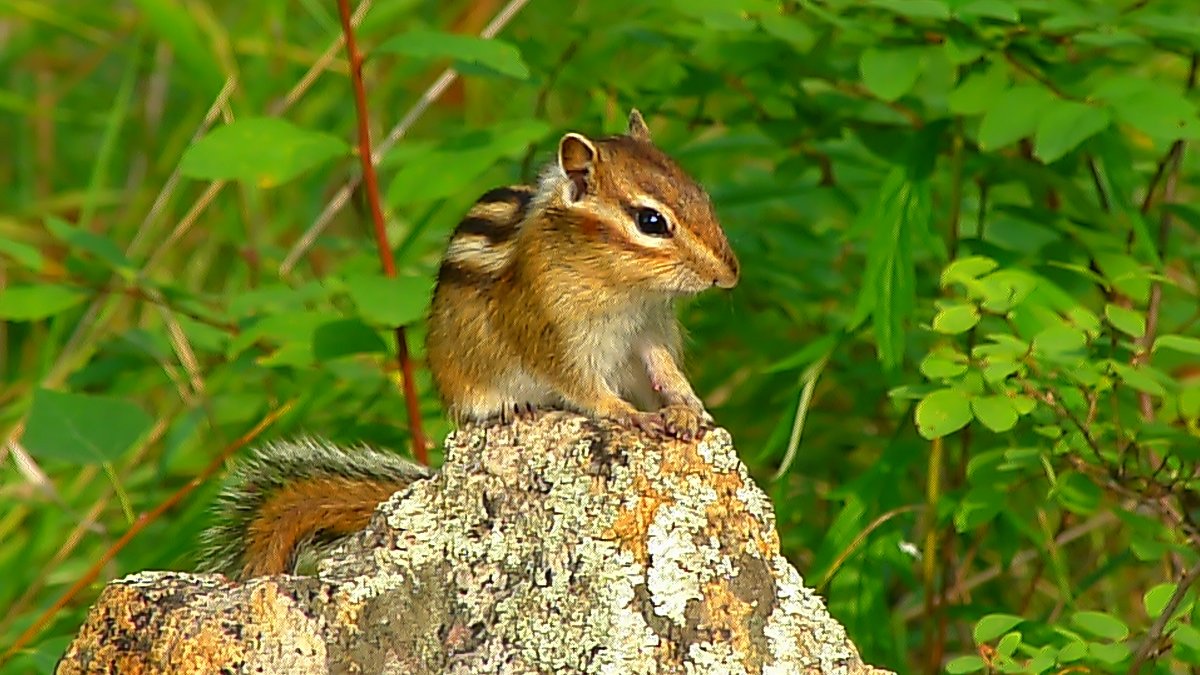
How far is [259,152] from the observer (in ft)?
9.08

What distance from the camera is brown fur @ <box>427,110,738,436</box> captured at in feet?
8.20

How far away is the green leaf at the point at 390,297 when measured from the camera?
2.65 meters

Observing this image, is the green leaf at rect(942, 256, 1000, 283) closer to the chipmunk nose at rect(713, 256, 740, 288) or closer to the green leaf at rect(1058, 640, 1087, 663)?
the chipmunk nose at rect(713, 256, 740, 288)

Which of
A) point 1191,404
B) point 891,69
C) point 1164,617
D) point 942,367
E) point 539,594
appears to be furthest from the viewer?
point 891,69

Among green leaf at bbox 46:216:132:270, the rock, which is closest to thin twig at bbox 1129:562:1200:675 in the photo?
the rock

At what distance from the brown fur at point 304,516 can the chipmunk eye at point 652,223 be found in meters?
0.49

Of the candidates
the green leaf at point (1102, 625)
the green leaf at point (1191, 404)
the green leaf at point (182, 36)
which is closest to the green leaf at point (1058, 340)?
the green leaf at point (1191, 404)

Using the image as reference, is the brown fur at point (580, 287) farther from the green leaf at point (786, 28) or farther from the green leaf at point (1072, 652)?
the green leaf at point (1072, 652)

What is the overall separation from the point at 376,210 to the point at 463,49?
0.37m

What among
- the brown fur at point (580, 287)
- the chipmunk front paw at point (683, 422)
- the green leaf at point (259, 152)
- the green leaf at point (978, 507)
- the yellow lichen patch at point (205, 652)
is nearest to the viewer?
the yellow lichen patch at point (205, 652)

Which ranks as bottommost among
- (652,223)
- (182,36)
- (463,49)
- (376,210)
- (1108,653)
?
(1108,653)

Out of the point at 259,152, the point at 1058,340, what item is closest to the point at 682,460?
the point at 1058,340

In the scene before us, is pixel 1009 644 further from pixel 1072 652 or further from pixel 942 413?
pixel 942 413

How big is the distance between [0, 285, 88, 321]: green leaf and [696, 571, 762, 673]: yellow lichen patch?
1.53 m
